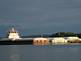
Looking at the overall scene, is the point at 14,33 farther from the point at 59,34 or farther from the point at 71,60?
the point at 71,60

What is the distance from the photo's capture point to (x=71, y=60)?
38.5 meters

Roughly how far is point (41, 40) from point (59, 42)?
21.9ft

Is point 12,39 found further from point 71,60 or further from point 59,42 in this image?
point 71,60

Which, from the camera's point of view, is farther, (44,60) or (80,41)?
(80,41)

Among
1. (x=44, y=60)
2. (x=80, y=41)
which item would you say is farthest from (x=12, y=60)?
(x=80, y=41)

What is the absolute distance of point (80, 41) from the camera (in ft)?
327

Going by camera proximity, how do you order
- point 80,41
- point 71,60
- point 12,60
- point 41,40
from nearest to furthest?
point 71,60, point 12,60, point 80,41, point 41,40

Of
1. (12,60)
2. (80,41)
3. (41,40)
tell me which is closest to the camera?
(12,60)

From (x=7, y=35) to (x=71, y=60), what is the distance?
73.8 metres

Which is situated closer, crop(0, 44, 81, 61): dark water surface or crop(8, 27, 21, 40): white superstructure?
crop(0, 44, 81, 61): dark water surface

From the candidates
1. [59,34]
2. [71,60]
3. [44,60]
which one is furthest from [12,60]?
[59,34]

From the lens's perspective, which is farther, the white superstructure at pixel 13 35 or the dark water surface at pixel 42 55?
the white superstructure at pixel 13 35

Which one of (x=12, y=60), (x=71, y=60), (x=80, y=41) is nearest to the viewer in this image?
Result: (x=71, y=60)

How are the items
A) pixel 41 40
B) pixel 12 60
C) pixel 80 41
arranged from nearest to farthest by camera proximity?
pixel 12 60, pixel 80 41, pixel 41 40
